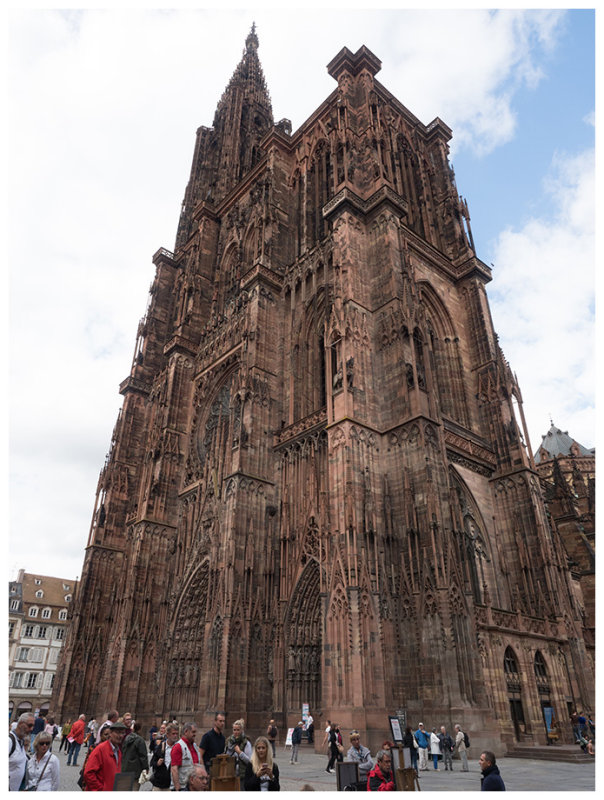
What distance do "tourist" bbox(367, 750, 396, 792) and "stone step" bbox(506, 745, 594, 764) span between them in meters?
10.1

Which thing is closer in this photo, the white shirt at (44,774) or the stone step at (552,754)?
the white shirt at (44,774)

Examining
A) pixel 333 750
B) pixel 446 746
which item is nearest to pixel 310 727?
pixel 446 746

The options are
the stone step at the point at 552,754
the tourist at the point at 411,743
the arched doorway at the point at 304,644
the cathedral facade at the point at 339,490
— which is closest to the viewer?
the tourist at the point at 411,743

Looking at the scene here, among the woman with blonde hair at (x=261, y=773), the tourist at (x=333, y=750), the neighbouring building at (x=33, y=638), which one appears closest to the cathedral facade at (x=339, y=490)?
the tourist at (x=333, y=750)

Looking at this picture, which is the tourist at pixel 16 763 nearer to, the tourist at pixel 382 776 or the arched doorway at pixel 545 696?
the tourist at pixel 382 776

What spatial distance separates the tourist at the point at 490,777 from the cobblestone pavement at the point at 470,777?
3766 mm

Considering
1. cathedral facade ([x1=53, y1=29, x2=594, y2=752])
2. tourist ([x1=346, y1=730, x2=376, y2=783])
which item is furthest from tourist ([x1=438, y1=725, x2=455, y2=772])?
tourist ([x1=346, y1=730, x2=376, y2=783])

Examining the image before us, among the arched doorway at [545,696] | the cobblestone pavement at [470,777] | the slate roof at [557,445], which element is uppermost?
the slate roof at [557,445]

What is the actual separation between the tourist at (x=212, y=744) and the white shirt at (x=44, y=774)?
1690 millimetres

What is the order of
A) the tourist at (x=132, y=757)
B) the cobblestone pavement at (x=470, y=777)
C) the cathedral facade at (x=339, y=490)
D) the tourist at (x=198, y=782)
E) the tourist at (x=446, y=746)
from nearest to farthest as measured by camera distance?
the tourist at (x=198, y=782), the tourist at (x=132, y=757), the cobblestone pavement at (x=470, y=777), the tourist at (x=446, y=746), the cathedral facade at (x=339, y=490)

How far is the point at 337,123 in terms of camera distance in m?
28.2

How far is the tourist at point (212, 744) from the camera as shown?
22.2 feet

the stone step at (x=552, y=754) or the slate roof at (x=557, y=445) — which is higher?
the slate roof at (x=557, y=445)

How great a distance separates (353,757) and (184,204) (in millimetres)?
45459
